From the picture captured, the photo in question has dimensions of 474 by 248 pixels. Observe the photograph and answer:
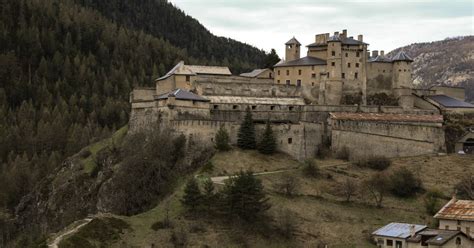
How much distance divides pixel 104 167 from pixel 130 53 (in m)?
77.9

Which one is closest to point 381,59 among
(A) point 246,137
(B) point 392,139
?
(B) point 392,139

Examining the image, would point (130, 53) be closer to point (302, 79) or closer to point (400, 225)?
point (302, 79)

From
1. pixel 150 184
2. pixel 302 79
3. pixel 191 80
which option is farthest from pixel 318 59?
pixel 150 184

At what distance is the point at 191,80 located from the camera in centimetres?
7488

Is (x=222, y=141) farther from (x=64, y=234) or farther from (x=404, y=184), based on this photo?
(x=64, y=234)

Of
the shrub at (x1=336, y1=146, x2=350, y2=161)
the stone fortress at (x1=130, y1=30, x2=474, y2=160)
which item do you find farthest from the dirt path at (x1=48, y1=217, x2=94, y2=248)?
the shrub at (x1=336, y1=146, x2=350, y2=161)

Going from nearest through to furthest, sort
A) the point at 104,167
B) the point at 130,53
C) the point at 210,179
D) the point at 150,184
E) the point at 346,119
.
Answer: the point at 210,179 → the point at 150,184 → the point at 346,119 → the point at 104,167 → the point at 130,53

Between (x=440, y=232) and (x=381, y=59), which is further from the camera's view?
(x=381, y=59)

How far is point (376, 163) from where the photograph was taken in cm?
6462

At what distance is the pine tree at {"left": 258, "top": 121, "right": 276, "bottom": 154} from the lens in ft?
218

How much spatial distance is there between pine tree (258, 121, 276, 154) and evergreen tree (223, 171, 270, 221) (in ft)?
30.5

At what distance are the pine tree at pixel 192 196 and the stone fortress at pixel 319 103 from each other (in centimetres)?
1019

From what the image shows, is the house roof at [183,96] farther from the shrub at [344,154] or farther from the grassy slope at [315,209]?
the shrub at [344,154]

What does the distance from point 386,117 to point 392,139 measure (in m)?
4.40
